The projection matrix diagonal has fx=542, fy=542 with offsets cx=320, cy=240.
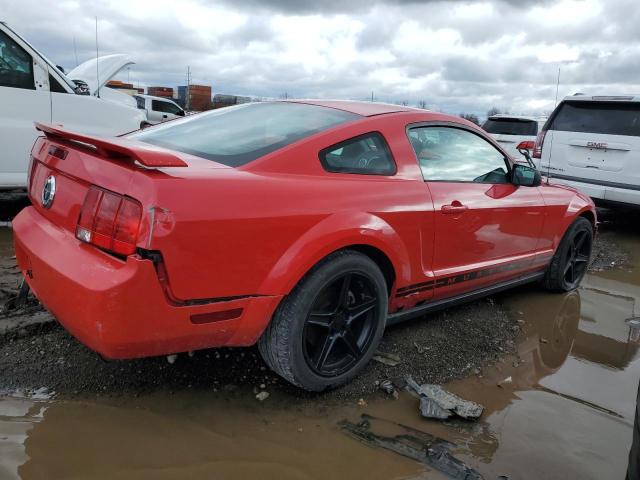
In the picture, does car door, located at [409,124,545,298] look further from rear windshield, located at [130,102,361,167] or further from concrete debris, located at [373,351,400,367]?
rear windshield, located at [130,102,361,167]

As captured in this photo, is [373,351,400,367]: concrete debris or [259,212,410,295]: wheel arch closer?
[259,212,410,295]: wheel arch

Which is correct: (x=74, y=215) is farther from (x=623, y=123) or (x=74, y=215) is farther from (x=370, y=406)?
(x=623, y=123)

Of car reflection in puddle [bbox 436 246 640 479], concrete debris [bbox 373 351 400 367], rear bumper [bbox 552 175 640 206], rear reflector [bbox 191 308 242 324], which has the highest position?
rear bumper [bbox 552 175 640 206]

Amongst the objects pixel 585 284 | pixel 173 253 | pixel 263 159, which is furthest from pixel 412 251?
pixel 585 284

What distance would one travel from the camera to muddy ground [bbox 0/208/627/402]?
106 inches

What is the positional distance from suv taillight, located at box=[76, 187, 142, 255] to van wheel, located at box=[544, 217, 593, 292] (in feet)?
12.0

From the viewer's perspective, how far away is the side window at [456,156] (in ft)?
10.6

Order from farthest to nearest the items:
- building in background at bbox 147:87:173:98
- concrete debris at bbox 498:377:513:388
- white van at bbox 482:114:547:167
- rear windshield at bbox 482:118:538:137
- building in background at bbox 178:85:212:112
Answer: building in background at bbox 147:87:173:98 → building in background at bbox 178:85:212:112 → rear windshield at bbox 482:118:538:137 → white van at bbox 482:114:547:167 → concrete debris at bbox 498:377:513:388

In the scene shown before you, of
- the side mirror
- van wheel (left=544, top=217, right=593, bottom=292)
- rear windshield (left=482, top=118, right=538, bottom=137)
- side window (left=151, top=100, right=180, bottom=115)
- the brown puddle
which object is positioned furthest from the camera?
→ side window (left=151, top=100, right=180, bottom=115)

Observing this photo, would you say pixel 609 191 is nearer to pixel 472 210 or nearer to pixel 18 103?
pixel 472 210

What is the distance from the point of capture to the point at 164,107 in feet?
64.5

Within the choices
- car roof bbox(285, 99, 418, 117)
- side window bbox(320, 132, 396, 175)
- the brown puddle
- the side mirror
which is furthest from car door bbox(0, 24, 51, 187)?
the side mirror

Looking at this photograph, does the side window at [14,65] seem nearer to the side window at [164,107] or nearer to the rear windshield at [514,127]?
the rear windshield at [514,127]

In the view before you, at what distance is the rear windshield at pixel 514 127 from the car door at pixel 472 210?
7815 mm
